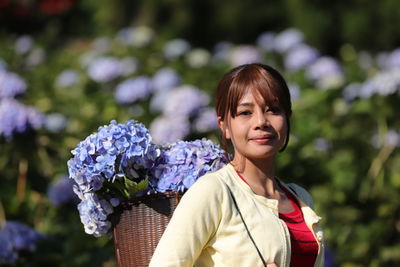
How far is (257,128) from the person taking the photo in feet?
7.95

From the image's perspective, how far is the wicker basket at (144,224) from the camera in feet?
8.38

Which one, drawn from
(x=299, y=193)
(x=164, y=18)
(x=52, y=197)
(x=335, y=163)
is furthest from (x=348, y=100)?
(x=164, y=18)

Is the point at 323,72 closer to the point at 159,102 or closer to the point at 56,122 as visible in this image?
the point at 159,102

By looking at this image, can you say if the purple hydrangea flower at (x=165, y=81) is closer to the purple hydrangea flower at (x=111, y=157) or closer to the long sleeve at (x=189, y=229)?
the purple hydrangea flower at (x=111, y=157)

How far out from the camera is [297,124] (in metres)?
6.38

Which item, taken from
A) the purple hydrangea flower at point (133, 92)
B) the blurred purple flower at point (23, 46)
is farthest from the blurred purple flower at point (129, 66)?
the blurred purple flower at point (23, 46)

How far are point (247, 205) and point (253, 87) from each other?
1.08ft

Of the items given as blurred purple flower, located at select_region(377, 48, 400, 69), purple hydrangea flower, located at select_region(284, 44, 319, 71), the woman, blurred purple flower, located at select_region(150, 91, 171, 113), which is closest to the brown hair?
the woman

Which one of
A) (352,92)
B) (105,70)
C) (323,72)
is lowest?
(352,92)

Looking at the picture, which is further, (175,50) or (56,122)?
(175,50)

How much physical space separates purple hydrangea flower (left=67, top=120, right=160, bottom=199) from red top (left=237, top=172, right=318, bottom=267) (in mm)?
345

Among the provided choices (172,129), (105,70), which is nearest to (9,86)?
(172,129)

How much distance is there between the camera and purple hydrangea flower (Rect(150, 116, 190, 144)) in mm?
5484

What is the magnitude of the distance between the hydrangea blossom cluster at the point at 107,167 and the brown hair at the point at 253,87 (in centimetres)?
32
